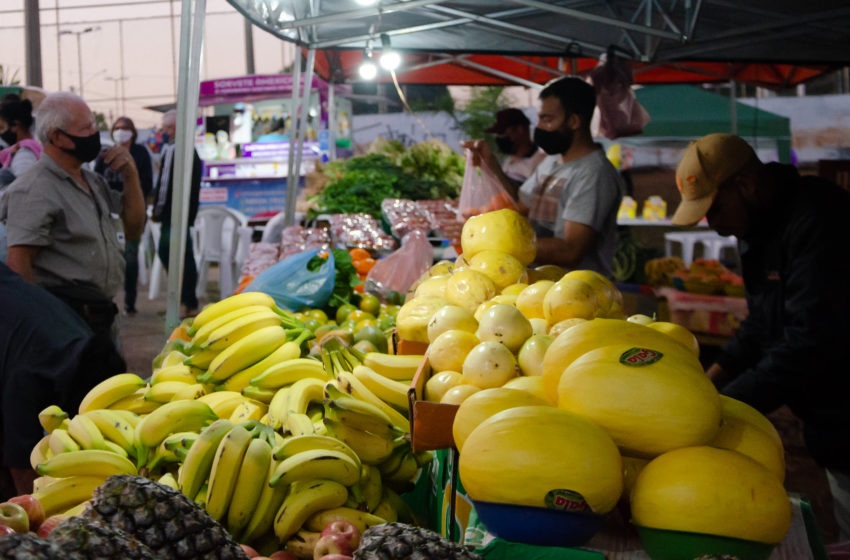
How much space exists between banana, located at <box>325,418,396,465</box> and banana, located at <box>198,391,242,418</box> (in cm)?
57

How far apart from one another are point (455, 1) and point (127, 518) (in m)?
4.72

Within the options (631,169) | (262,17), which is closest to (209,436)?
(262,17)

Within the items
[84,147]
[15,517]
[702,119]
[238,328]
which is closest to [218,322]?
[238,328]

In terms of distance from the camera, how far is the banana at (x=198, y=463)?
5.39ft

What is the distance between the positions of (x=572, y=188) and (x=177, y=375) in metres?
2.13

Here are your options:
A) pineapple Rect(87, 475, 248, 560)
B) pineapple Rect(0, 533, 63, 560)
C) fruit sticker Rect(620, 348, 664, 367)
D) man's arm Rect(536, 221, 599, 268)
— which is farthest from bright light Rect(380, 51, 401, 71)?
pineapple Rect(0, 533, 63, 560)

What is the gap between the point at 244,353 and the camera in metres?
2.44

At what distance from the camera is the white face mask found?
8633mm

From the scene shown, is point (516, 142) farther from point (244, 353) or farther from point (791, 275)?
point (244, 353)

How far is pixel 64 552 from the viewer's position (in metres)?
0.89

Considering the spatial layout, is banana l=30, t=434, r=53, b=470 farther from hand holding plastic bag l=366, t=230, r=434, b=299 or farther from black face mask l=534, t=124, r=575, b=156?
black face mask l=534, t=124, r=575, b=156

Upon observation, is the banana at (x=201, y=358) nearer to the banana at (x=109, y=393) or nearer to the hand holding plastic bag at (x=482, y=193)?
the banana at (x=109, y=393)

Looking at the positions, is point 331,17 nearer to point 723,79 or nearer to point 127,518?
point 127,518

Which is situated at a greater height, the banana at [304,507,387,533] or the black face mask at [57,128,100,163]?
the black face mask at [57,128,100,163]
